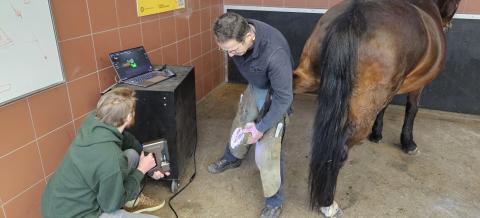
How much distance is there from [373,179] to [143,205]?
1471 millimetres

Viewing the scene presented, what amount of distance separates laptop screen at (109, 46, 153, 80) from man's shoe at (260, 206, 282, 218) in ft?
3.61

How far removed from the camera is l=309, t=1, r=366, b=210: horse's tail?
1550mm

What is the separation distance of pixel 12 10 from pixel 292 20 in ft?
8.60

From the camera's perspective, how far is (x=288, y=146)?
277 cm

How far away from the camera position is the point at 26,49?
1617 millimetres

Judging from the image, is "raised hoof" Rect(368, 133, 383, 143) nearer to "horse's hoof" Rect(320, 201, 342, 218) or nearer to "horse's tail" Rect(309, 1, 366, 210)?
"horse's hoof" Rect(320, 201, 342, 218)

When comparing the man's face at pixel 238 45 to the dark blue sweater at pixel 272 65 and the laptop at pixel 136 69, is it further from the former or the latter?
the laptop at pixel 136 69

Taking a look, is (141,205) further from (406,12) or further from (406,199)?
(406,12)

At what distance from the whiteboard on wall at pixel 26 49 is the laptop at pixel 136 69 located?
34 centimetres

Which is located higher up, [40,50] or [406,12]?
[406,12]

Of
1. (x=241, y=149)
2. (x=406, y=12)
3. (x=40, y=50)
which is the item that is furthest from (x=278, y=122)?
(x=40, y=50)

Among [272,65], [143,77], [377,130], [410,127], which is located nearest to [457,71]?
[410,127]

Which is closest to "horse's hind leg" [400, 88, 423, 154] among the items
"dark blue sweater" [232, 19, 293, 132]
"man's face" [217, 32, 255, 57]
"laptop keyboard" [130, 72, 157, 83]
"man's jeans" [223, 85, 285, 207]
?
"man's jeans" [223, 85, 285, 207]

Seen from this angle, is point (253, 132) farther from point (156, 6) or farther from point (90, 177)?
point (156, 6)
